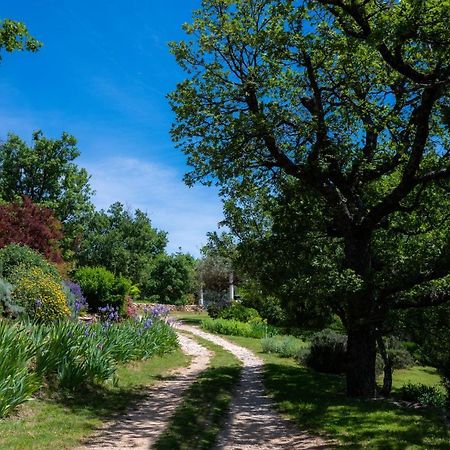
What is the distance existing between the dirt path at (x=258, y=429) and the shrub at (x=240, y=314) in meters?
18.5

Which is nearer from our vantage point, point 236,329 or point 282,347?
point 282,347

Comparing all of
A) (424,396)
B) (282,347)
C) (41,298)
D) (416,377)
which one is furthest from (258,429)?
(416,377)

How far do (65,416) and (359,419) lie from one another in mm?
4885

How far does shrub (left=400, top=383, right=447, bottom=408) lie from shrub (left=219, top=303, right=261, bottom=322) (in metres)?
17.7

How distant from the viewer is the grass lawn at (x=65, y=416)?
634 cm

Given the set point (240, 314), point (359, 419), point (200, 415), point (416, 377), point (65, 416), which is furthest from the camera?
point (240, 314)

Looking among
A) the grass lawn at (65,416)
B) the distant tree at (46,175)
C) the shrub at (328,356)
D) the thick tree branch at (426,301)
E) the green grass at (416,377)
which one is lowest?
the green grass at (416,377)

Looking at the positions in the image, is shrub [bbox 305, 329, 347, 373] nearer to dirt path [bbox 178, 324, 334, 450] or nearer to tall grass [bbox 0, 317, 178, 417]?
dirt path [bbox 178, 324, 334, 450]

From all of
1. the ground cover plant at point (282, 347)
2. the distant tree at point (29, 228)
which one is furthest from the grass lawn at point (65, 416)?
the distant tree at point (29, 228)

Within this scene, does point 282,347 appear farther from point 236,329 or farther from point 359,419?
point 359,419

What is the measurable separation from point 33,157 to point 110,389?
32963 mm

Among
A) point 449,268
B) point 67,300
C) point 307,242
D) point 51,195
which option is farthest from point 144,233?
point 449,268

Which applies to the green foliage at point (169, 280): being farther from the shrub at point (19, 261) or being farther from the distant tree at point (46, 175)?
the shrub at point (19, 261)

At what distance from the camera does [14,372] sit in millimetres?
7277
